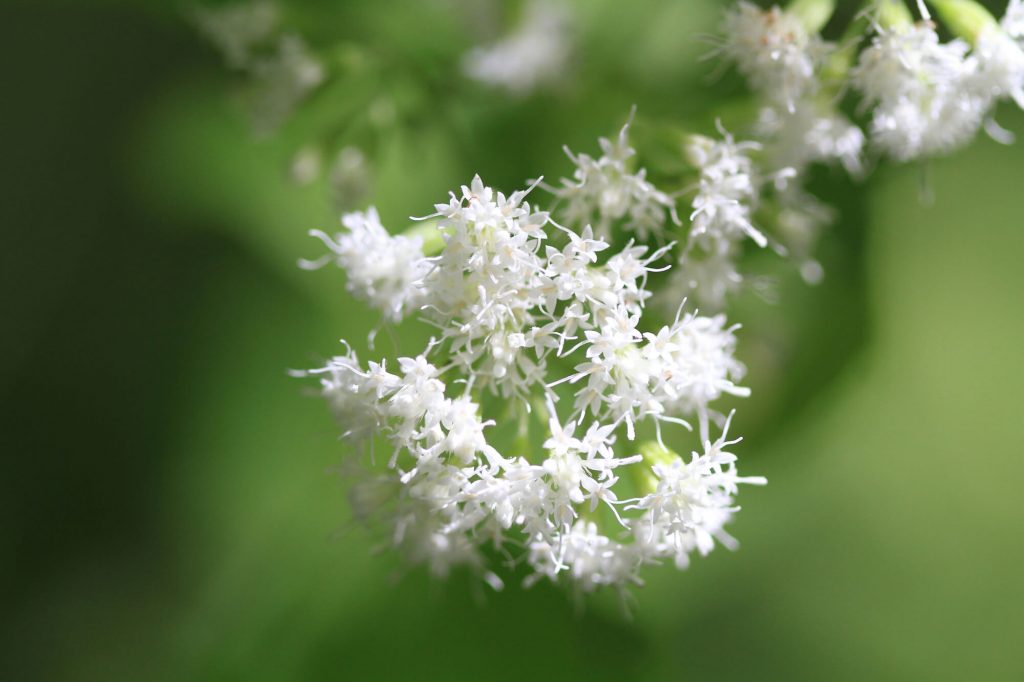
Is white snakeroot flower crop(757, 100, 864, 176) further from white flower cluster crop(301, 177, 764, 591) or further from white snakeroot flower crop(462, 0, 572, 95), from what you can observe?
white snakeroot flower crop(462, 0, 572, 95)

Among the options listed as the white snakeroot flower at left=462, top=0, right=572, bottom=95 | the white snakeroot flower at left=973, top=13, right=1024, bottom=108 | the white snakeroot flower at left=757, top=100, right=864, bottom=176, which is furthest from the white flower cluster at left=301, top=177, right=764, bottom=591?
the white snakeroot flower at left=462, top=0, right=572, bottom=95

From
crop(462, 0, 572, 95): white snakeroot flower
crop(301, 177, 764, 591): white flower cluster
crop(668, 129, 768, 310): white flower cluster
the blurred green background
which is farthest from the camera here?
the blurred green background

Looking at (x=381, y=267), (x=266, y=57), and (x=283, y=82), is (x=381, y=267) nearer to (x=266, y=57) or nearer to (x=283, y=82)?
(x=283, y=82)

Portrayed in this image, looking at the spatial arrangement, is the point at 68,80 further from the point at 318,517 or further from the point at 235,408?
the point at 318,517

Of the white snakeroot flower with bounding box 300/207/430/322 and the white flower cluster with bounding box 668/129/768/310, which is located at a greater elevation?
the white flower cluster with bounding box 668/129/768/310

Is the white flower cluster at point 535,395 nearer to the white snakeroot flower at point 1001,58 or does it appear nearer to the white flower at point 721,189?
the white flower at point 721,189

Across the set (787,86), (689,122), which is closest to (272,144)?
(689,122)

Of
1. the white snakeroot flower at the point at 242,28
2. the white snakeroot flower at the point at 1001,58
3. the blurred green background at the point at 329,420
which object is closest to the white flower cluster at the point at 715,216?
the white snakeroot flower at the point at 1001,58
